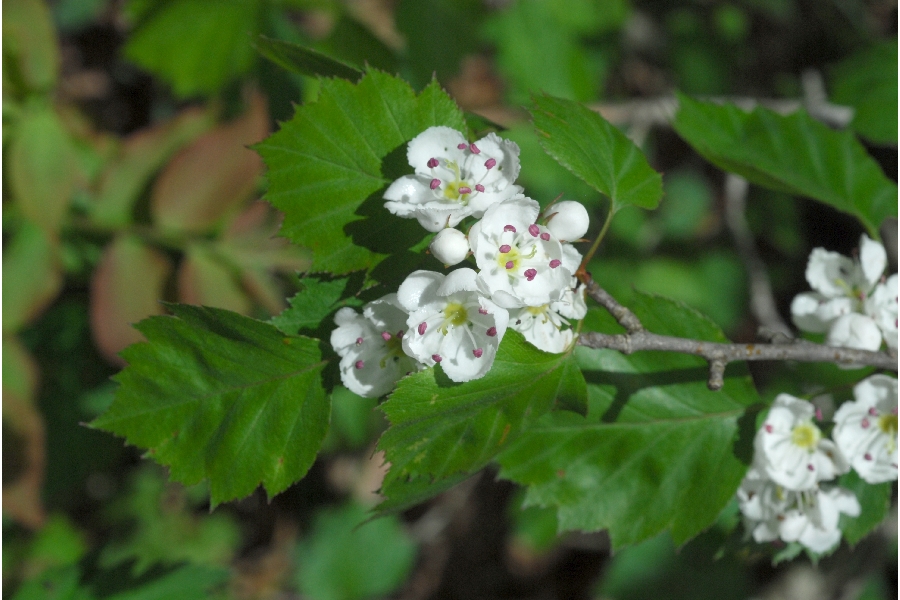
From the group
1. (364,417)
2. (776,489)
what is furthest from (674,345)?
(364,417)

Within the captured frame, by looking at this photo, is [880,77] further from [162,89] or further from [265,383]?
[162,89]

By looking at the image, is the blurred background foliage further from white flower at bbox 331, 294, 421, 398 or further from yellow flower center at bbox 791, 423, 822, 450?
yellow flower center at bbox 791, 423, 822, 450

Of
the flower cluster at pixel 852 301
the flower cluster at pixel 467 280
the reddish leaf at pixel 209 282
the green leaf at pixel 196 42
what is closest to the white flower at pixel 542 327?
the flower cluster at pixel 467 280

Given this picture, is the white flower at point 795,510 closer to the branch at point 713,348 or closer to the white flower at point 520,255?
the branch at point 713,348

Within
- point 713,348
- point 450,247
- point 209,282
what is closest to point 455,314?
point 450,247

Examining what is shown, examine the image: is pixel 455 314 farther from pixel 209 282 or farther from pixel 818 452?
pixel 209 282

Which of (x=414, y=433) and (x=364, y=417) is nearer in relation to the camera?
(x=414, y=433)

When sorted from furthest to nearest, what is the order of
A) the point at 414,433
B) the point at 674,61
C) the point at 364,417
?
the point at 674,61, the point at 364,417, the point at 414,433
